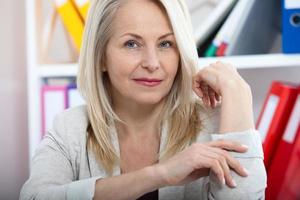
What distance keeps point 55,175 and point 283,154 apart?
2.03ft

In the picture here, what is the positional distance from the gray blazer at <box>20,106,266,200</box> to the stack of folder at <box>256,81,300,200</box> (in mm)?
227

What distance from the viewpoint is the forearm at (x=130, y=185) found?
0.86 metres

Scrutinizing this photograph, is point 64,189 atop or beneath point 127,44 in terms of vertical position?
beneath

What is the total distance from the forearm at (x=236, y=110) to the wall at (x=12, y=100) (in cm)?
114

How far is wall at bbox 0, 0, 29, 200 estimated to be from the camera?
1.81m

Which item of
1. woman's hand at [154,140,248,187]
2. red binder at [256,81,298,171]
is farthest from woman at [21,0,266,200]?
red binder at [256,81,298,171]

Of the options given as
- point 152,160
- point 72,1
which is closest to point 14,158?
point 72,1

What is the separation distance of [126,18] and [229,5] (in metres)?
0.47

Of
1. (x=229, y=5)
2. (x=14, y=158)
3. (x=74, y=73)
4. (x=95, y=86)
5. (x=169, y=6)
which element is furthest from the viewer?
(x=14, y=158)

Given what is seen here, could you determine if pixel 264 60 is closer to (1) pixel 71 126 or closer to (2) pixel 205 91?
(2) pixel 205 91

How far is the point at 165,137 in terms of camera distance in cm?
111

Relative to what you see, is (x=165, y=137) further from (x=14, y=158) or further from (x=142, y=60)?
(x=14, y=158)

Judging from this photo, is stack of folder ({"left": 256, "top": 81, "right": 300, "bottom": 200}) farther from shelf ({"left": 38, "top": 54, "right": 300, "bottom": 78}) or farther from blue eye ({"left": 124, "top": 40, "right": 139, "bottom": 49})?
blue eye ({"left": 124, "top": 40, "right": 139, "bottom": 49})

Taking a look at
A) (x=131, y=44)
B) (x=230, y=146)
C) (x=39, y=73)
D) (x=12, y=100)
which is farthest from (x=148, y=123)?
(x=12, y=100)
